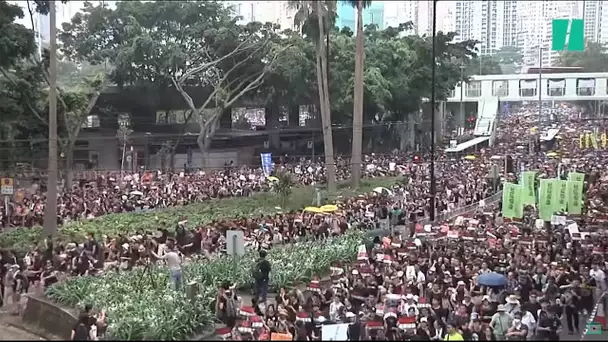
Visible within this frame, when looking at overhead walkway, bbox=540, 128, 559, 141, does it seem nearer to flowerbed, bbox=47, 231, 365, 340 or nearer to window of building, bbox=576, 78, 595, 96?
window of building, bbox=576, 78, 595, 96

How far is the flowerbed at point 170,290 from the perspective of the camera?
13453mm

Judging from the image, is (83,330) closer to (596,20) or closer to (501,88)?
(596,20)

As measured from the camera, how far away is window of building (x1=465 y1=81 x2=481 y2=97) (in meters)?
71.4

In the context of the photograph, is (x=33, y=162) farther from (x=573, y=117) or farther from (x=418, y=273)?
(x=573, y=117)

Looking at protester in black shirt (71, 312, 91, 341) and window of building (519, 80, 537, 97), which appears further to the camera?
window of building (519, 80, 537, 97)

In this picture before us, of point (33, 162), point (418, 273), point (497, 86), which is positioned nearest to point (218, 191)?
point (33, 162)

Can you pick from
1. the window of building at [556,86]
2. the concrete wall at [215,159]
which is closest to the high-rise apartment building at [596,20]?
the window of building at [556,86]

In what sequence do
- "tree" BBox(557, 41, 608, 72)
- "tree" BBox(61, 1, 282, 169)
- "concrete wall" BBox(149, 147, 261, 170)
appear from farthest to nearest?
"concrete wall" BBox(149, 147, 261, 170) < "tree" BBox(61, 1, 282, 169) < "tree" BBox(557, 41, 608, 72)

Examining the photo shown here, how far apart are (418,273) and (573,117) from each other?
4106 cm

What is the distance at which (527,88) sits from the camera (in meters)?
65.1

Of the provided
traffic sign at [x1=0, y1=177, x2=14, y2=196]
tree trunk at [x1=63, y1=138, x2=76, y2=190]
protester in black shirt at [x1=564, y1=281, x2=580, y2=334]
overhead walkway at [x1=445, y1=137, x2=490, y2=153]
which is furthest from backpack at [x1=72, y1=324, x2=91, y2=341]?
overhead walkway at [x1=445, y1=137, x2=490, y2=153]

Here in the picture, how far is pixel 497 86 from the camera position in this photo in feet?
230

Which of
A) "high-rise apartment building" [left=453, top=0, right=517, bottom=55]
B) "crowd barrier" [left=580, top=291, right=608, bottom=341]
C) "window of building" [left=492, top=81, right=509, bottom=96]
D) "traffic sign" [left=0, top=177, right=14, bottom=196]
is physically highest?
"high-rise apartment building" [left=453, top=0, right=517, bottom=55]

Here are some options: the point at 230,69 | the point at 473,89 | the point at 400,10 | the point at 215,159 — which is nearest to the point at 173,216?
the point at 230,69
